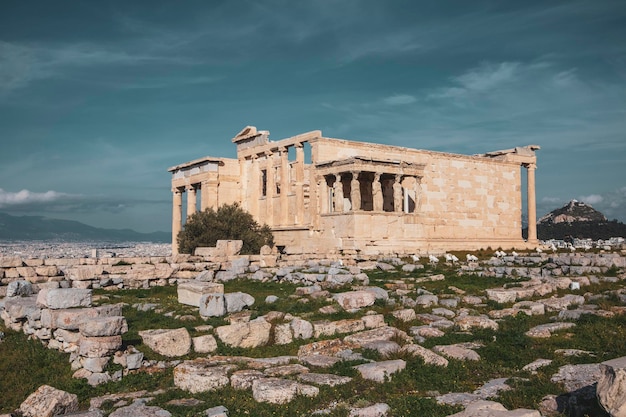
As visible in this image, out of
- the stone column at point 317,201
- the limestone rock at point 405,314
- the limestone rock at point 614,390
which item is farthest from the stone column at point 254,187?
the limestone rock at point 614,390

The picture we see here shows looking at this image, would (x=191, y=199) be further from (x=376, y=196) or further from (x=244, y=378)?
(x=244, y=378)

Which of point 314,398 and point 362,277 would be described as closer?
point 314,398

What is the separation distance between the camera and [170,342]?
1104cm

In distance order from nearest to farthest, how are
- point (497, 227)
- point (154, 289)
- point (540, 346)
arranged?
point (540, 346)
point (154, 289)
point (497, 227)

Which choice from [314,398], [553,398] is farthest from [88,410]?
[553,398]

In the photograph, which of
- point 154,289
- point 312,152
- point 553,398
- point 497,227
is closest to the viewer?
point 553,398

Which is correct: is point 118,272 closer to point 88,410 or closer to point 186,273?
point 186,273

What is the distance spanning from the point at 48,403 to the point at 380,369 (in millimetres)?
4870

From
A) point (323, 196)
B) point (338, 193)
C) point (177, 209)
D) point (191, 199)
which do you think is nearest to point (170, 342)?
point (338, 193)

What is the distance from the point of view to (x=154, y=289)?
18922 millimetres

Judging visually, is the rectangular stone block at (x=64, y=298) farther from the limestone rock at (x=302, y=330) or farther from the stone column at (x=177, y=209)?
the stone column at (x=177, y=209)

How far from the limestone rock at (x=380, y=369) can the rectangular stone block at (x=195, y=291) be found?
21.1ft

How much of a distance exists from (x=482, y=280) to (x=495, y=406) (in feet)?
41.6

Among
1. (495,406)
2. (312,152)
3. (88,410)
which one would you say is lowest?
(88,410)
